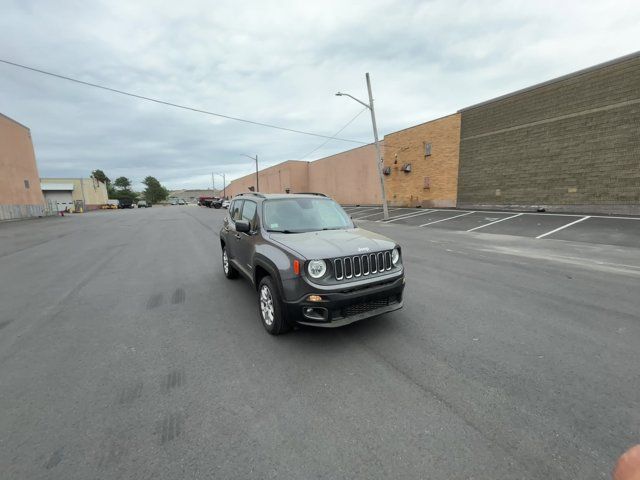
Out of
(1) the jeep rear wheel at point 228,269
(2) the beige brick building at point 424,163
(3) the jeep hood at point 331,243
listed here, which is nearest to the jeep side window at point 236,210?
(1) the jeep rear wheel at point 228,269

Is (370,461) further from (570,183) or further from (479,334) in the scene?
(570,183)

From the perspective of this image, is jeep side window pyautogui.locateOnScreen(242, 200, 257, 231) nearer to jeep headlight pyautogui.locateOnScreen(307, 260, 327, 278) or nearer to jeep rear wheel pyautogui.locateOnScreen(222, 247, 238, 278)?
jeep rear wheel pyautogui.locateOnScreen(222, 247, 238, 278)

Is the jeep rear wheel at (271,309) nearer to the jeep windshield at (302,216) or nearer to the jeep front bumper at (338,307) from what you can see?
the jeep front bumper at (338,307)

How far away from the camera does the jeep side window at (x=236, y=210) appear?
5.96 m

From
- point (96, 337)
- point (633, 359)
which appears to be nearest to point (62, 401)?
point (96, 337)

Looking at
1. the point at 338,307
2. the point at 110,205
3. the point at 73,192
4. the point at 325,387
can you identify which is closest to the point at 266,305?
the point at 338,307

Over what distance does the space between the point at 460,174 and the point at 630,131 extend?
28.2ft

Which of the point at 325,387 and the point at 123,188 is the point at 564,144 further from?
the point at 123,188

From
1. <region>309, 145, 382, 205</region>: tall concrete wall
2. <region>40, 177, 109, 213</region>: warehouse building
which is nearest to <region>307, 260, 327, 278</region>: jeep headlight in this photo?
<region>309, 145, 382, 205</region>: tall concrete wall

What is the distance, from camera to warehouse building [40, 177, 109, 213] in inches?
2420

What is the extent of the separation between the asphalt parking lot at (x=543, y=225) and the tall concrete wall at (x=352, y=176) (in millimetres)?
12047

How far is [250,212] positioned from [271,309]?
2.02m

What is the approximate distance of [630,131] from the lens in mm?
13297

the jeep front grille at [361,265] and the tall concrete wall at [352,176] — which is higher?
the tall concrete wall at [352,176]
